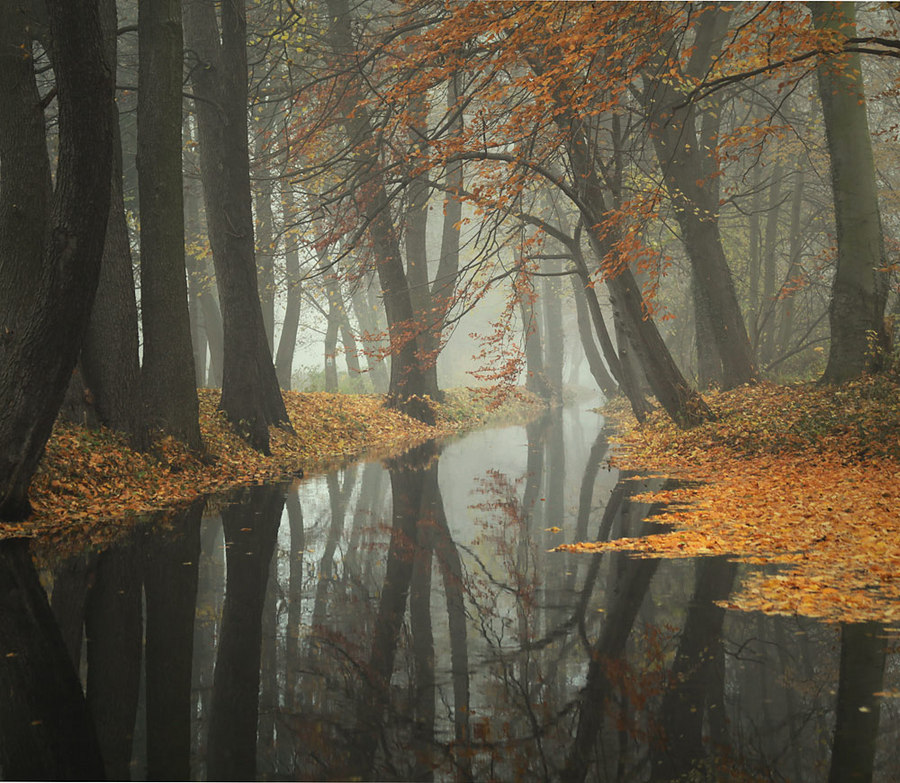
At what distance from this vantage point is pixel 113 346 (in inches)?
459

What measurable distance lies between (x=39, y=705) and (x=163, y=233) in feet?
30.7

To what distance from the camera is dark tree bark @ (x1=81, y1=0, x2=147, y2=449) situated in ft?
38.0

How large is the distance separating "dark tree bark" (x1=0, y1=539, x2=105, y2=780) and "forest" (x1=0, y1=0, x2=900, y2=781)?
0.07 ft

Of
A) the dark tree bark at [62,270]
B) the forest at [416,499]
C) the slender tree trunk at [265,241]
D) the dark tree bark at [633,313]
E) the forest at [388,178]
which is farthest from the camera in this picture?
the slender tree trunk at [265,241]

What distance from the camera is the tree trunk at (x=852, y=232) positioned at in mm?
14867

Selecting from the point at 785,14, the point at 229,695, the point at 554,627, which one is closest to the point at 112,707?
the point at 229,695

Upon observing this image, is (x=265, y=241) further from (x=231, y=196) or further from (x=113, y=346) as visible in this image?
(x=113, y=346)

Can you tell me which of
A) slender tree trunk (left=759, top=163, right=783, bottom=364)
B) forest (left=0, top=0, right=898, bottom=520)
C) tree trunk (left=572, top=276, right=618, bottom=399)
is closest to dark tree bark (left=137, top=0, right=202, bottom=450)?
forest (left=0, top=0, right=898, bottom=520)

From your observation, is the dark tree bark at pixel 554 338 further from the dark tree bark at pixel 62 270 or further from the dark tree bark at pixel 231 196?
the dark tree bark at pixel 62 270

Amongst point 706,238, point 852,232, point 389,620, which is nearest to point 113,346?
point 389,620

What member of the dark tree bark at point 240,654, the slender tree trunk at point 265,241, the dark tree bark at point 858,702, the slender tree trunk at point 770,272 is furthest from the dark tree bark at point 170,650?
the slender tree trunk at point 770,272

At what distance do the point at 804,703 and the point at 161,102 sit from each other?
11552 millimetres

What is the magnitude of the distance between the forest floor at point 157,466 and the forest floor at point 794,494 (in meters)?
4.99

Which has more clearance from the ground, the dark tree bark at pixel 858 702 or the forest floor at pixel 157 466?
the forest floor at pixel 157 466
